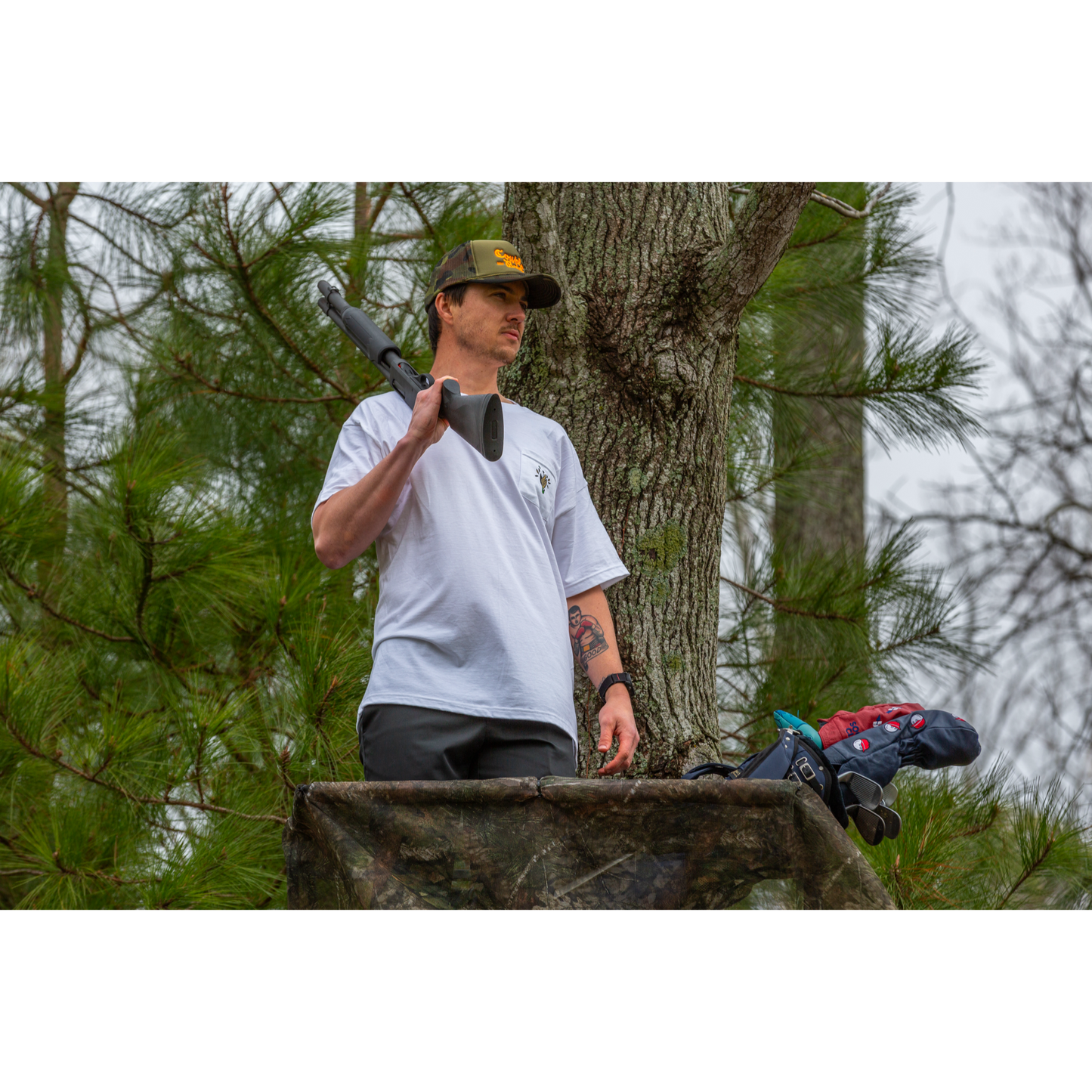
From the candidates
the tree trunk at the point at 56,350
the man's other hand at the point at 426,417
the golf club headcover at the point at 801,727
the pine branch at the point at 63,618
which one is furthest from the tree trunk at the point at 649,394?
the tree trunk at the point at 56,350

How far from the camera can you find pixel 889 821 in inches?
50.2

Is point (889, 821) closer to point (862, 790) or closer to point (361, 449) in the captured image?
point (862, 790)

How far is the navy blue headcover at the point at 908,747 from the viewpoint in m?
1.31

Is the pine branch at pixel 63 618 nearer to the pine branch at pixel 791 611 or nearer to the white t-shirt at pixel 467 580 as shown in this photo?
the white t-shirt at pixel 467 580

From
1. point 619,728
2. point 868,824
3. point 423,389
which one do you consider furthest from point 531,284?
point 868,824

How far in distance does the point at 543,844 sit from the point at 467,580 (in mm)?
358

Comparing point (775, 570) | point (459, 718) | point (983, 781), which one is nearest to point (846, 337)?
point (775, 570)

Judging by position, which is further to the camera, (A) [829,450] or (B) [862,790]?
(A) [829,450]

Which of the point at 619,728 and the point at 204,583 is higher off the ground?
the point at 204,583

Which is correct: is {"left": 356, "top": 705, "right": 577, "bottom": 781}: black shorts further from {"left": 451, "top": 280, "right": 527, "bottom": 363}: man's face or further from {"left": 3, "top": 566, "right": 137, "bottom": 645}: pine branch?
{"left": 3, "top": 566, "right": 137, "bottom": 645}: pine branch

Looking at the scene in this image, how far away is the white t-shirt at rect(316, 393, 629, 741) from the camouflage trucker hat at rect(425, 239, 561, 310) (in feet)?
0.62

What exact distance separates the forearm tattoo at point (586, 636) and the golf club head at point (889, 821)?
0.42 metres

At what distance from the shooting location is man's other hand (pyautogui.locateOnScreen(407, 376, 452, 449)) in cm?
126

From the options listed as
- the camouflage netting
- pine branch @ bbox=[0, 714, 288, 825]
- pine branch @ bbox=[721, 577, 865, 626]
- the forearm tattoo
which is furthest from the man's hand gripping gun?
pine branch @ bbox=[721, 577, 865, 626]
